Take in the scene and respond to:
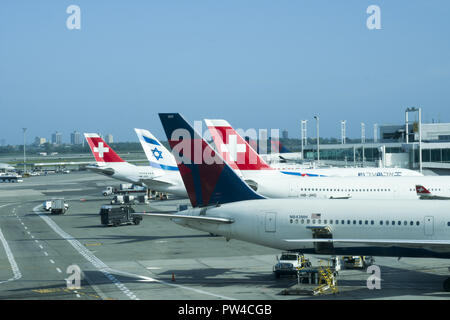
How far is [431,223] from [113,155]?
65171 mm

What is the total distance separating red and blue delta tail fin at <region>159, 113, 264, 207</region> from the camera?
33625 mm

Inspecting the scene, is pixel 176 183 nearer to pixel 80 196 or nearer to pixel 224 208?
pixel 224 208

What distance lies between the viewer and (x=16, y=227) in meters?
65.1

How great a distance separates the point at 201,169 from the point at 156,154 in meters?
41.5

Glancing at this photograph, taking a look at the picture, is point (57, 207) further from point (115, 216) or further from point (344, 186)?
point (344, 186)

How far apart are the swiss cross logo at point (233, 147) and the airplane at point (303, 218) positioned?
24951mm

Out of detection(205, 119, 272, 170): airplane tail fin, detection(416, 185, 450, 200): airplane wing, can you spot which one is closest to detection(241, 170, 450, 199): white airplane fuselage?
detection(416, 185, 450, 200): airplane wing

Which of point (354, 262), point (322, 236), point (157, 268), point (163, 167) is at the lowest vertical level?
point (157, 268)

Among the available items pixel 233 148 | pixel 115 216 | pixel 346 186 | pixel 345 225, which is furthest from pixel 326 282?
pixel 115 216

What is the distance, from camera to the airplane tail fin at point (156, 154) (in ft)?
242

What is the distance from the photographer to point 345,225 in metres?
32.0

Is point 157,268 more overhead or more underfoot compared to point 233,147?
more underfoot

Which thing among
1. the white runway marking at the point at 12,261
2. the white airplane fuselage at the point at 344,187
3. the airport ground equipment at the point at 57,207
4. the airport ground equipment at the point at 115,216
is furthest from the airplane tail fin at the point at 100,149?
the white airplane fuselage at the point at 344,187
